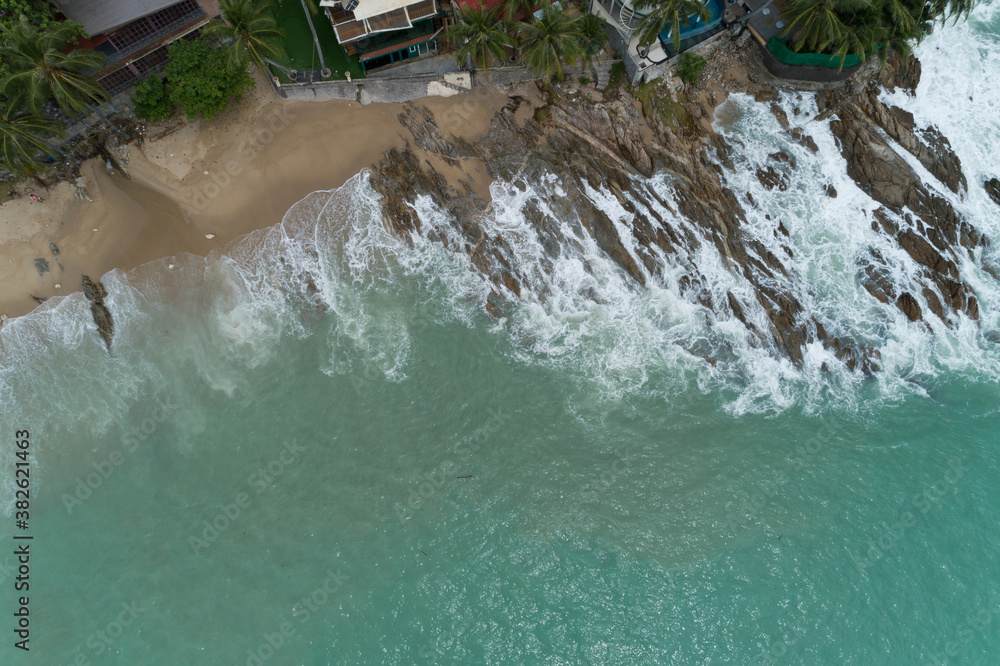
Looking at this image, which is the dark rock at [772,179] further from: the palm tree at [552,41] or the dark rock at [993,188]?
the palm tree at [552,41]

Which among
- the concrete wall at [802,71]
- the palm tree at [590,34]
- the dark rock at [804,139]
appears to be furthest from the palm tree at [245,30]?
the dark rock at [804,139]

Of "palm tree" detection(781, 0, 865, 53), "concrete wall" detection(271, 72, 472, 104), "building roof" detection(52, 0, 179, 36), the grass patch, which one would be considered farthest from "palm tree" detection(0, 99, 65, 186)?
"palm tree" detection(781, 0, 865, 53)

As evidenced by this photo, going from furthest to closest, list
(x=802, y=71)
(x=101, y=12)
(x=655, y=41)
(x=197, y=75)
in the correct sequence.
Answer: (x=802, y=71), (x=655, y=41), (x=197, y=75), (x=101, y=12)

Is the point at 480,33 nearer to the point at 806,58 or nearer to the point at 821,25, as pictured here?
the point at 821,25

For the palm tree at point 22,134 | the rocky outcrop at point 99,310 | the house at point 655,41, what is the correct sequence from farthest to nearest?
the house at point 655,41, the rocky outcrop at point 99,310, the palm tree at point 22,134

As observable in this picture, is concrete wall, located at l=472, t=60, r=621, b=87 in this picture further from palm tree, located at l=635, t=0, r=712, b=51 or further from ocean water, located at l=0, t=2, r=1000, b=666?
ocean water, located at l=0, t=2, r=1000, b=666

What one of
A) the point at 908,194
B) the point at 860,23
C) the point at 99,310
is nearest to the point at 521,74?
the point at 860,23
